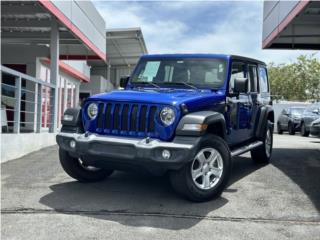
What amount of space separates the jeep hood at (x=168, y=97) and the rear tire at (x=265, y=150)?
2.29 m

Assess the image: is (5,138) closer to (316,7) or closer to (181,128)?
(181,128)

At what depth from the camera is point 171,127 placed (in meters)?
5.38

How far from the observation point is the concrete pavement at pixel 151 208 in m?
4.50

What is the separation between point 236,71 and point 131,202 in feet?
9.58

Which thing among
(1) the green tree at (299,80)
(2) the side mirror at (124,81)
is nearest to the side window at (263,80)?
(2) the side mirror at (124,81)

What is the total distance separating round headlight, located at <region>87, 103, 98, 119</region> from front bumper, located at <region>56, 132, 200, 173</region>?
1.10ft

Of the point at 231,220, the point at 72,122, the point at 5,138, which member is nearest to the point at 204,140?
the point at 231,220

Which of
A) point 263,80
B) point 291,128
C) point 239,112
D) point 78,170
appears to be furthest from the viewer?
point 291,128

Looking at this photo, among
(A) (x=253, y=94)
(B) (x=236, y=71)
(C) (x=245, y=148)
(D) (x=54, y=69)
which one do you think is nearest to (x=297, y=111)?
(D) (x=54, y=69)

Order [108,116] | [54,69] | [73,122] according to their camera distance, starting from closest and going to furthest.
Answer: [108,116] < [73,122] < [54,69]

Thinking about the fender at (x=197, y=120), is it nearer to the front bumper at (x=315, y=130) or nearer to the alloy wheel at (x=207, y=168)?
the alloy wheel at (x=207, y=168)

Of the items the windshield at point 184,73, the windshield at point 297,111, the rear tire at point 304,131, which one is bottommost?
the rear tire at point 304,131

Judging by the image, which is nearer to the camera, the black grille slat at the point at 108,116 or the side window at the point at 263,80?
the black grille slat at the point at 108,116

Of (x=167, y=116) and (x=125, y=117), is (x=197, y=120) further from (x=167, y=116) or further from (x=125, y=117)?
(x=125, y=117)
